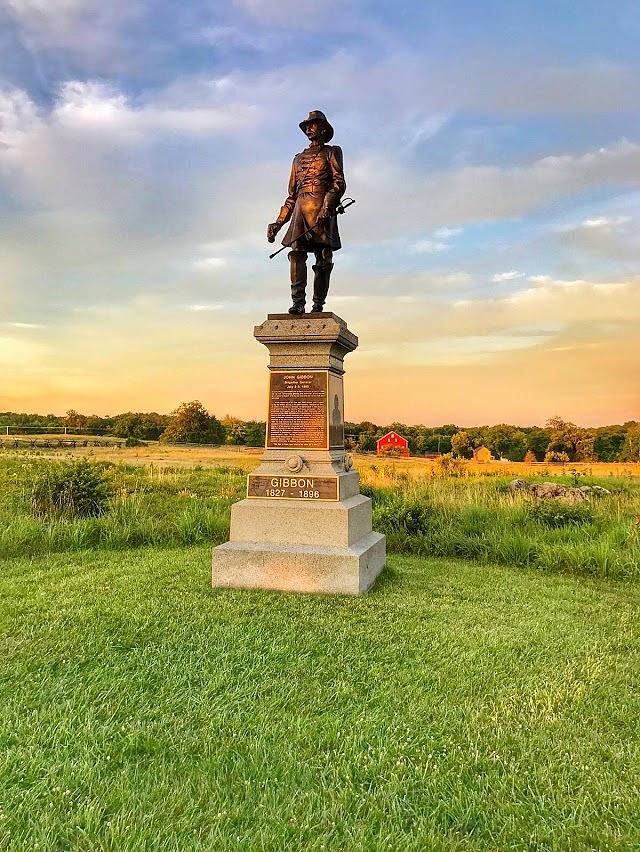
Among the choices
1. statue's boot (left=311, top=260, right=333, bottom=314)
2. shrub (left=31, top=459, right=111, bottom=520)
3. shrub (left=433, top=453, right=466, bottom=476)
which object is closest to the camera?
statue's boot (left=311, top=260, right=333, bottom=314)

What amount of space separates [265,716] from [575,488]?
40.5ft

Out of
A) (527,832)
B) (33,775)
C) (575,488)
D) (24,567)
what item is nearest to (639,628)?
(527,832)

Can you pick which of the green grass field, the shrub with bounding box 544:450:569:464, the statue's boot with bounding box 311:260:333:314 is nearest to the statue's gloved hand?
the statue's boot with bounding box 311:260:333:314

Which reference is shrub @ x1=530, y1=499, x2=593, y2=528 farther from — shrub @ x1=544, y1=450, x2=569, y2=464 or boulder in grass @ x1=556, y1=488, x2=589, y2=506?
shrub @ x1=544, y1=450, x2=569, y2=464

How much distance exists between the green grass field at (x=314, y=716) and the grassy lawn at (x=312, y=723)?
11mm

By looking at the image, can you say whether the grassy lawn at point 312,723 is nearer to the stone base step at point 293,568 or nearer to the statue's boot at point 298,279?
the stone base step at point 293,568

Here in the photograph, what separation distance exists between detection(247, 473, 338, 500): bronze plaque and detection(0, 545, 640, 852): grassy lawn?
1.06 meters

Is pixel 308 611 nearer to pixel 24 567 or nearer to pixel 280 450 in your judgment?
pixel 280 450

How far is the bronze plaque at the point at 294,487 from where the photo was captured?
6.17 meters

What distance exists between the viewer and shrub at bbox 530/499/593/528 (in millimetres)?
10023

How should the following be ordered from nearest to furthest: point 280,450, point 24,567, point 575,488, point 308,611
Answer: point 308,611, point 280,450, point 24,567, point 575,488

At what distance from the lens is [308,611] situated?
5.12 meters

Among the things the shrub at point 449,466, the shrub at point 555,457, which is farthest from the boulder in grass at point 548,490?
the shrub at point 555,457

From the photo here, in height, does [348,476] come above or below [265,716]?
above
